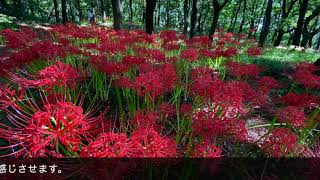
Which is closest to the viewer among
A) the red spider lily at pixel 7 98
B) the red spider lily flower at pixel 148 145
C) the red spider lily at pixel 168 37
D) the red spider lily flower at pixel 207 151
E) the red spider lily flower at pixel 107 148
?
the red spider lily flower at pixel 107 148

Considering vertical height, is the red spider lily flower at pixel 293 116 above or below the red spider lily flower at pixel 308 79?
below

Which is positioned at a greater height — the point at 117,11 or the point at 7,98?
the point at 117,11

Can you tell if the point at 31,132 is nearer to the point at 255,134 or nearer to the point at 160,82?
the point at 160,82

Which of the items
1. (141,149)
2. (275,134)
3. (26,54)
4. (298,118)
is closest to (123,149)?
(141,149)

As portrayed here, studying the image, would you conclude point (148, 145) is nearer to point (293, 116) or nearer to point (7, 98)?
point (7, 98)

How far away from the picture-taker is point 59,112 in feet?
4.00

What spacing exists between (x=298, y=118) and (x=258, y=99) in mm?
470

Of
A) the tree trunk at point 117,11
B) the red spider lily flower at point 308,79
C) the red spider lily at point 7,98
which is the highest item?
the tree trunk at point 117,11

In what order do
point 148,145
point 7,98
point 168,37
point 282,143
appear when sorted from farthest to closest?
point 168,37
point 282,143
point 7,98
point 148,145

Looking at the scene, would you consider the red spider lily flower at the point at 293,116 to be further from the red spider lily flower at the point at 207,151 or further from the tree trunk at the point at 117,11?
→ the tree trunk at the point at 117,11

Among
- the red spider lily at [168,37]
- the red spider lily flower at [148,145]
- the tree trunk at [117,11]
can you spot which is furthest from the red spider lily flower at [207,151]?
the tree trunk at [117,11]

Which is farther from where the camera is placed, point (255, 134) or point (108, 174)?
point (255, 134)

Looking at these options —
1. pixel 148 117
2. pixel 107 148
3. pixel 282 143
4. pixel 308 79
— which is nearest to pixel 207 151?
pixel 148 117

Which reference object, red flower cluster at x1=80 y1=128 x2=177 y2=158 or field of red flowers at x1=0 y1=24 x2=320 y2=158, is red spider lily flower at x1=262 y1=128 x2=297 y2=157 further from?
red flower cluster at x1=80 y1=128 x2=177 y2=158
